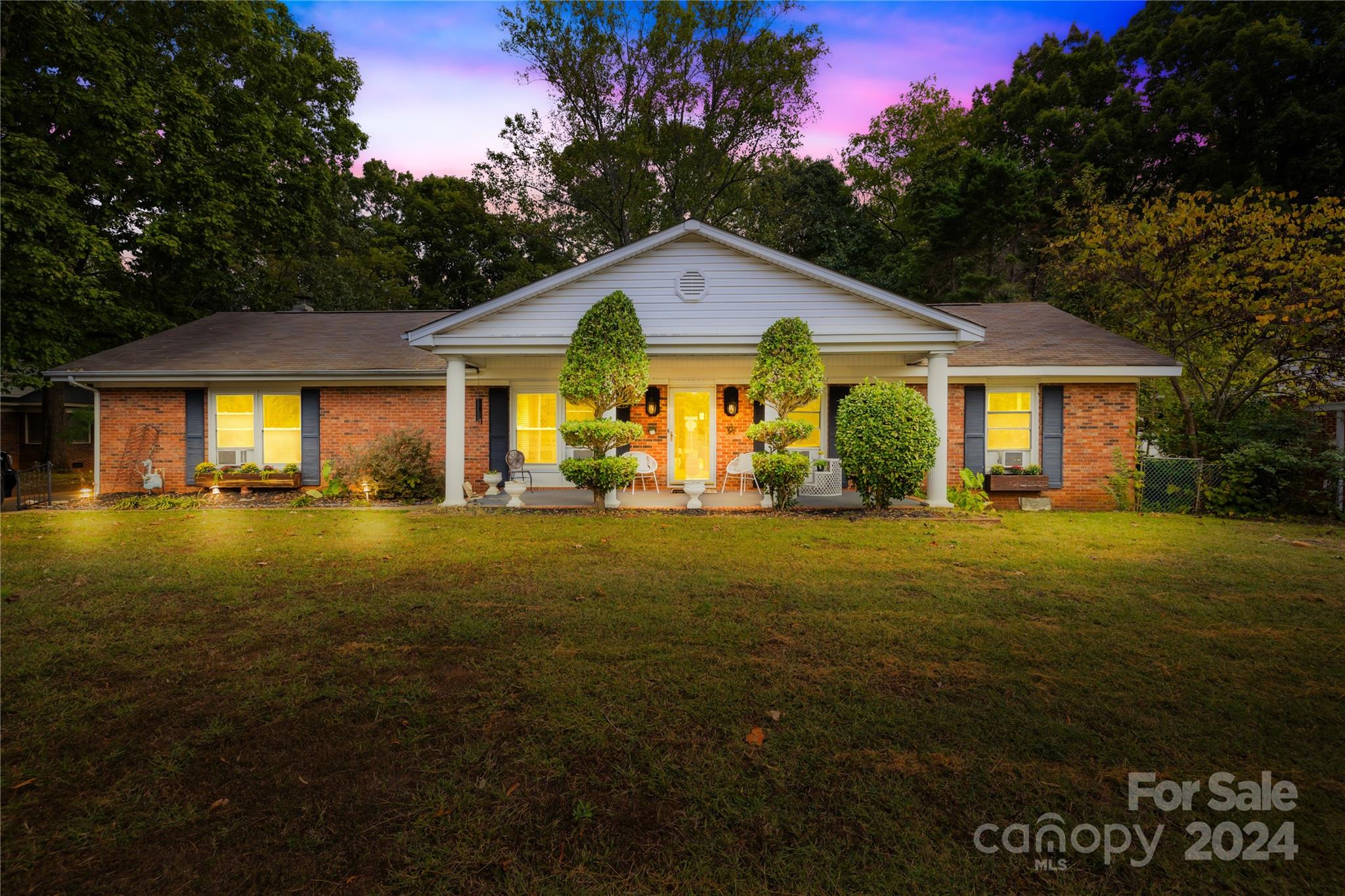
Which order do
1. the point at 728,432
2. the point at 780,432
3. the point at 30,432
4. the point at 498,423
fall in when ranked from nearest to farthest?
the point at 780,432 < the point at 498,423 < the point at 728,432 < the point at 30,432

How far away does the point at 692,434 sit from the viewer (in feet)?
42.4

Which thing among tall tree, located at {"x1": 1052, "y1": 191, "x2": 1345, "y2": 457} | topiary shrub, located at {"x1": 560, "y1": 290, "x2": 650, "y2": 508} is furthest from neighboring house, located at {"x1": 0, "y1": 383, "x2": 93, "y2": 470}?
tall tree, located at {"x1": 1052, "y1": 191, "x2": 1345, "y2": 457}

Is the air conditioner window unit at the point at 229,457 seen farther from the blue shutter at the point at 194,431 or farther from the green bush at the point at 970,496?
the green bush at the point at 970,496

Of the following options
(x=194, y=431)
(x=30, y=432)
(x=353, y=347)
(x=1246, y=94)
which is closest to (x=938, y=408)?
(x=353, y=347)

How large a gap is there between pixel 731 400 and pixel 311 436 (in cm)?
942

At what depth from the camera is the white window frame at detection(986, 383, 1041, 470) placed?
1165 cm

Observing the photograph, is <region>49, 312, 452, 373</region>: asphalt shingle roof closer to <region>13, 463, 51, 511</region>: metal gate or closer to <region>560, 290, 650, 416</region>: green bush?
<region>13, 463, 51, 511</region>: metal gate

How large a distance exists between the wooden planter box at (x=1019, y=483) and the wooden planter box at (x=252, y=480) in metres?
15.0

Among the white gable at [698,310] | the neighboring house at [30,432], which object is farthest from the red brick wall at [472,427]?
the neighboring house at [30,432]

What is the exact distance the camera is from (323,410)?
12.2 m

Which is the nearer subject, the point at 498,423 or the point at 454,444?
the point at 454,444

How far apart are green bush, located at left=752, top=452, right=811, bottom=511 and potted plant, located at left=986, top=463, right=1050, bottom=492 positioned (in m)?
4.32

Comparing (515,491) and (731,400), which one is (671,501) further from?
(731,400)

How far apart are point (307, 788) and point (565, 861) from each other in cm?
129
